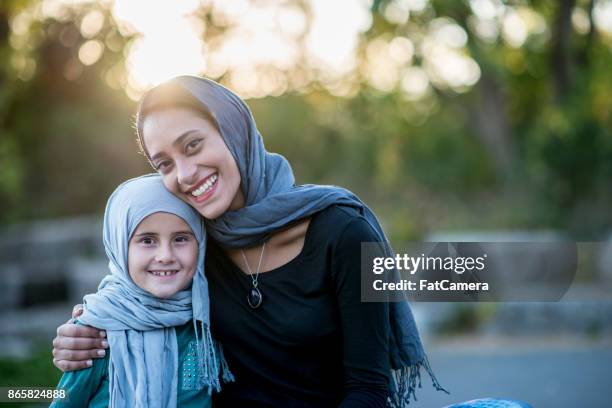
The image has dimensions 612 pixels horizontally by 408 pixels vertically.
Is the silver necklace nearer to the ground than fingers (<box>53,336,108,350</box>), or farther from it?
farther from it

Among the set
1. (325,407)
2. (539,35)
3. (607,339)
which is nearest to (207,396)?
(325,407)

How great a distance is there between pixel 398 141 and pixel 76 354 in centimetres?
1320

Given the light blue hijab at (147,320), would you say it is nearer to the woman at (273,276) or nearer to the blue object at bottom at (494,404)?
the woman at (273,276)

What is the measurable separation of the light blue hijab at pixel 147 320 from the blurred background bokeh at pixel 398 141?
3.68m

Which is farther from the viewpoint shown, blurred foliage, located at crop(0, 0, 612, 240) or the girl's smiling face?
blurred foliage, located at crop(0, 0, 612, 240)

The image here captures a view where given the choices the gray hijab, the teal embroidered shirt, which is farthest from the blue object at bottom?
the teal embroidered shirt

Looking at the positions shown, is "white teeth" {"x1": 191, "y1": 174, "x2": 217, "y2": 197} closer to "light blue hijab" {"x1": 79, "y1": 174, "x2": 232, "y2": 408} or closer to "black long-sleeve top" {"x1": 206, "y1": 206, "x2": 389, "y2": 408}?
"light blue hijab" {"x1": 79, "y1": 174, "x2": 232, "y2": 408}

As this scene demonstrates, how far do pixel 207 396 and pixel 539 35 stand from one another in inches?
545

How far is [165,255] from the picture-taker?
7.88ft

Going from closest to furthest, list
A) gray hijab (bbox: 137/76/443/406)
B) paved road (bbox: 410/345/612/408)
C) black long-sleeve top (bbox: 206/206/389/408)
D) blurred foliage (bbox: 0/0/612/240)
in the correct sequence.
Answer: black long-sleeve top (bbox: 206/206/389/408)
gray hijab (bbox: 137/76/443/406)
paved road (bbox: 410/345/612/408)
blurred foliage (bbox: 0/0/612/240)

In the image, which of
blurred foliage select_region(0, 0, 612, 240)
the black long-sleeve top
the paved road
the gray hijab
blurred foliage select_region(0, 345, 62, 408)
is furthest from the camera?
blurred foliage select_region(0, 0, 612, 240)

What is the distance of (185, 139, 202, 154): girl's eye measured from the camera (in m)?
2.35

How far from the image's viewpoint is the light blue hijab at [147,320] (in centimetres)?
237

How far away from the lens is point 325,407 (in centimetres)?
230
